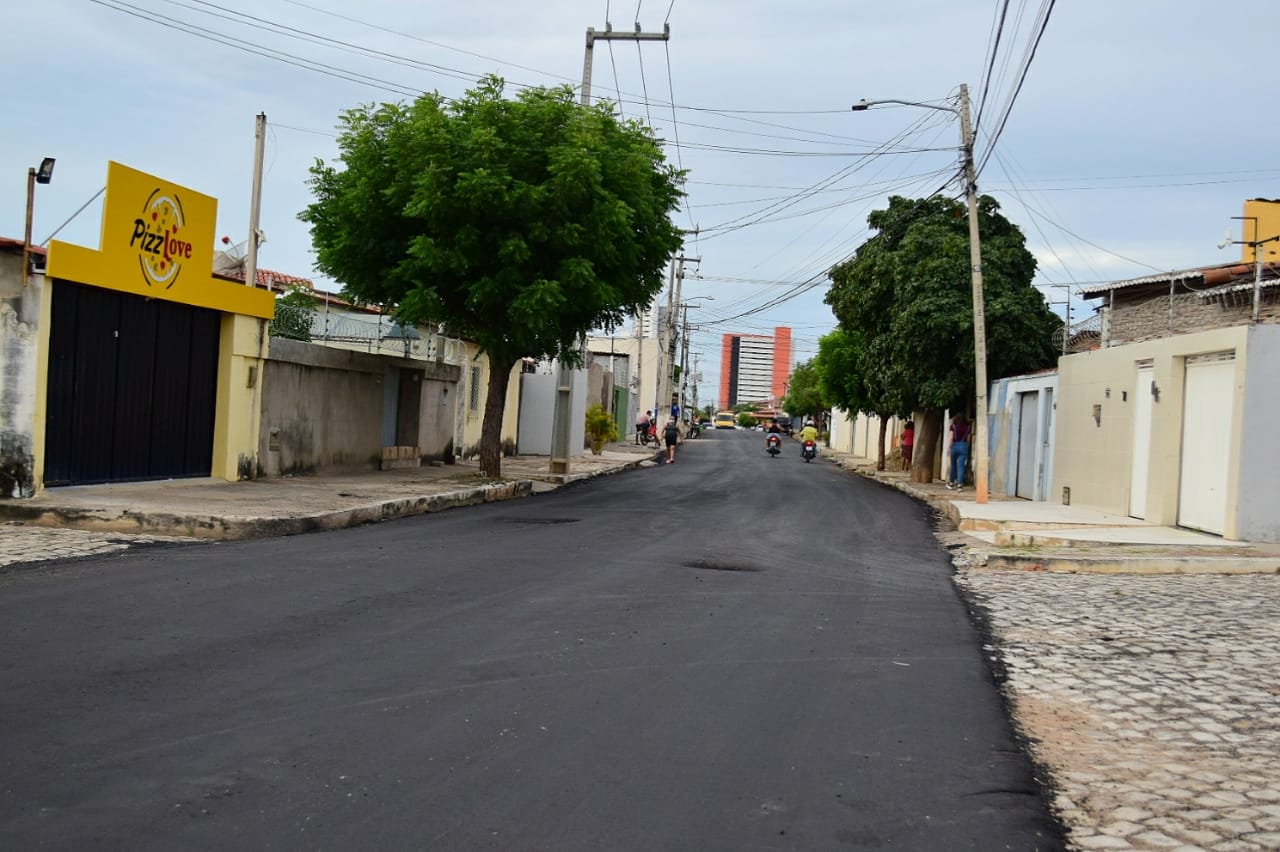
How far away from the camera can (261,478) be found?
18.8 meters

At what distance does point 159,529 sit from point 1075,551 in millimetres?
10764

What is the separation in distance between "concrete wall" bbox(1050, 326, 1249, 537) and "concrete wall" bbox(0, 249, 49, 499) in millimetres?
14949

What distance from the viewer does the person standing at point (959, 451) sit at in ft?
92.1

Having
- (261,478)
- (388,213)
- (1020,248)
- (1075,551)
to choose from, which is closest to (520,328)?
(388,213)

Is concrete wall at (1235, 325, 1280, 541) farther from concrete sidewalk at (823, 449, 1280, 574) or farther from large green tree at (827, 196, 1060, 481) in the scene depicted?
large green tree at (827, 196, 1060, 481)

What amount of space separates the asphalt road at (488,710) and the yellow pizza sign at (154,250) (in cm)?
533

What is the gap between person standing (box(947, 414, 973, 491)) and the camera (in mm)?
28078

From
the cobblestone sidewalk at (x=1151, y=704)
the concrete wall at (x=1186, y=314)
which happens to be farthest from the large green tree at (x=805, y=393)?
the cobblestone sidewalk at (x=1151, y=704)

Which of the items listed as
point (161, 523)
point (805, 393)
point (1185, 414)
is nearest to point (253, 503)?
point (161, 523)

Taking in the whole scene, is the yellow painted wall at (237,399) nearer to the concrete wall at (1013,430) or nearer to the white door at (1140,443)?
the white door at (1140,443)

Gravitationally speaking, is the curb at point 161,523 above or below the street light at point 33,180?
below

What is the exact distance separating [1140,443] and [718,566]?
9.88m

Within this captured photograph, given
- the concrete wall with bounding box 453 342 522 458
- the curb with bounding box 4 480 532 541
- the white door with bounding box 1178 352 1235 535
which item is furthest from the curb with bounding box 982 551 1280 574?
the concrete wall with bounding box 453 342 522 458

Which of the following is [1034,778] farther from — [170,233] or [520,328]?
[520,328]
